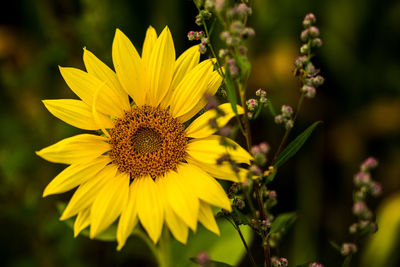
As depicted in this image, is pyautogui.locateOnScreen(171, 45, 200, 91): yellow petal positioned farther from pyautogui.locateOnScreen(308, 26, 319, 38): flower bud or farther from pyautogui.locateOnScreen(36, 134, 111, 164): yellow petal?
pyautogui.locateOnScreen(308, 26, 319, 38): flower bud

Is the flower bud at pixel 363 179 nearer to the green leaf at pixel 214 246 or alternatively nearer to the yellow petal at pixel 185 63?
the yellow petal at pixel 185 63

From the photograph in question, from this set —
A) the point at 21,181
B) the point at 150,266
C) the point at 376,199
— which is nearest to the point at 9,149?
the point at 21,181

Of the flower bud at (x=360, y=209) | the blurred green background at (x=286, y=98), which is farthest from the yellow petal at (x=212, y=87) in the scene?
the blurred green background at (x=286, y=98)

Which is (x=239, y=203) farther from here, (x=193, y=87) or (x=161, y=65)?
(x=161, y=65)

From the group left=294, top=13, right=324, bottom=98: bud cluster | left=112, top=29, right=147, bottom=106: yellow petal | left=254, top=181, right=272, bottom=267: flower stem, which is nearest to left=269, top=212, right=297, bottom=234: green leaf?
left=254, top=181, right=272, bottom=267: flower stem

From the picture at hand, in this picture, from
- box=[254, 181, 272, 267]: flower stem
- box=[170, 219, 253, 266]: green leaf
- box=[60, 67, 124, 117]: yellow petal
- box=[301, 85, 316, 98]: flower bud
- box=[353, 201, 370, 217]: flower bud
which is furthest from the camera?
box=[170, 219, 253, 266]: green leaf

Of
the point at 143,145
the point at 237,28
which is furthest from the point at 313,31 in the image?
the point at 143,145
